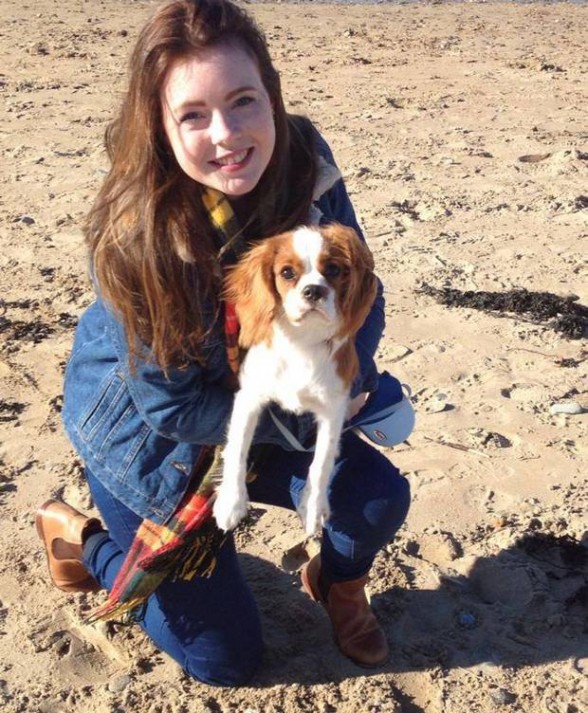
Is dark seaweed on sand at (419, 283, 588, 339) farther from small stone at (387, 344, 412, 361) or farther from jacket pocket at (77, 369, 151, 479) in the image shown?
jacket pocket at (77, 369, 151, 479)

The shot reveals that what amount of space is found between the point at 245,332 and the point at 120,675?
53.8 inches

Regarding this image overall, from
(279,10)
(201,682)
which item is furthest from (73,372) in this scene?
(279,10)

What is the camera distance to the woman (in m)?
2.67

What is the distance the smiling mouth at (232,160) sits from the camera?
270cm

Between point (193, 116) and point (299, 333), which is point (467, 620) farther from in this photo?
point (193, 116)

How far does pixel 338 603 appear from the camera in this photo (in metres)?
3.27

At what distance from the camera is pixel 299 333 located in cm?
245

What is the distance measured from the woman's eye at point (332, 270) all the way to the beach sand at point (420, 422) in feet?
4.79

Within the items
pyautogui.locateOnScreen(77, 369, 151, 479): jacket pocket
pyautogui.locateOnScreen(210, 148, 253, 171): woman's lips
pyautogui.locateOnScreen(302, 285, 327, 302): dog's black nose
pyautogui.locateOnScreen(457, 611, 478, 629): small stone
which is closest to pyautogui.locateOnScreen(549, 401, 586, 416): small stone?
pyautogui.locateOnScreen(457, 611, 478, 629): small stone

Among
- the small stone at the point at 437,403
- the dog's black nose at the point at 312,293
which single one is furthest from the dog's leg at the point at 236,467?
the small stone at the point at 437,403

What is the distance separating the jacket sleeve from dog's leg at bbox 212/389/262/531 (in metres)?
0.37

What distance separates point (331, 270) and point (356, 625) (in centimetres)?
139

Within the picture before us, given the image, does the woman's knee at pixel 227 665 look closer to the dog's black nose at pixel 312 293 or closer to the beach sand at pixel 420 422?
the beach sand at pixel 420 422

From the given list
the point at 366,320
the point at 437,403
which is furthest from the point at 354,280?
the point at 437,403
